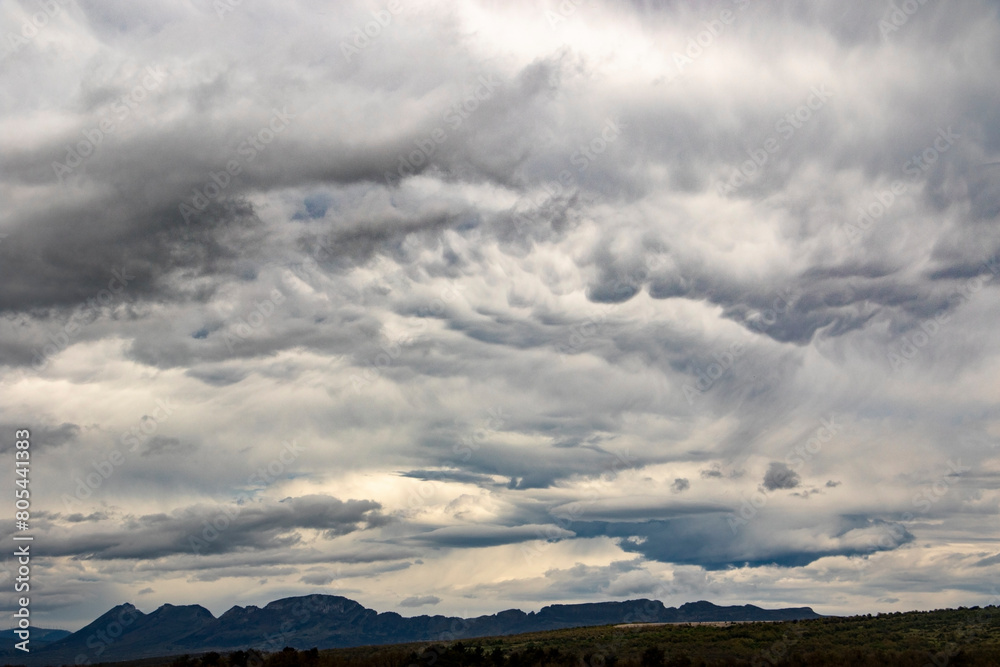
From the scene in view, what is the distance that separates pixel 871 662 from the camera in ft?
310

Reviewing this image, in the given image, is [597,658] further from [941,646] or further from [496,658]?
[941,646]

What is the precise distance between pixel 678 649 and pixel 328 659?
166 feet

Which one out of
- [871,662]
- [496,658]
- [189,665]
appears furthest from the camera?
[189,665]

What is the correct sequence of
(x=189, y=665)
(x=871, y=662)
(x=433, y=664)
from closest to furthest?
(x=871, y=662)
(x=433, y=664)
(x=189, y=665)

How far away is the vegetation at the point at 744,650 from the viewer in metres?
99.7

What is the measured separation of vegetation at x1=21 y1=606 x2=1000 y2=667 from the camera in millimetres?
99688

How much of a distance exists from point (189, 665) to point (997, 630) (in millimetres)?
115782

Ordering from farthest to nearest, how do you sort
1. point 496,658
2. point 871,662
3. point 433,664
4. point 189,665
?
point 189,665 < point 496,658 < point 433,664 < point 871,662

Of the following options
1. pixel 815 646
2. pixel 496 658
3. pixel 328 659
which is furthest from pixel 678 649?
pixel 328 659

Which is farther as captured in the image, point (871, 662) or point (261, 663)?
point (261, 663)

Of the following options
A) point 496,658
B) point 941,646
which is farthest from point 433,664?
point 941,646

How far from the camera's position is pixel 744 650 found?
120m

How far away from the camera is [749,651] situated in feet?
389

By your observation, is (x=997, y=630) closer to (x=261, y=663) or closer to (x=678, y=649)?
(x=678, y=649)
